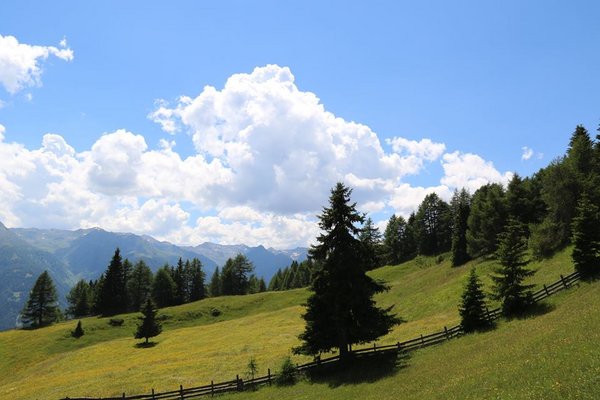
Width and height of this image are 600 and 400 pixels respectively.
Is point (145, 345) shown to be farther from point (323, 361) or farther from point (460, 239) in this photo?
point (460, 239)

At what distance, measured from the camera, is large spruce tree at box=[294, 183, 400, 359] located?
34.8 meters

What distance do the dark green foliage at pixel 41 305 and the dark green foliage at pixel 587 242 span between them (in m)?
117

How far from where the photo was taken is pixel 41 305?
348ft

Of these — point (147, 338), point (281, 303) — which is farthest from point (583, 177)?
point (147, 338)

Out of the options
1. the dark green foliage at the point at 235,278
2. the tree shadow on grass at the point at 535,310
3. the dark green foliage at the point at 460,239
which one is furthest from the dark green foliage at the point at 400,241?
the tree shadow on grass at the point at 535,310

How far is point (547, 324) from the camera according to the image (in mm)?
29094

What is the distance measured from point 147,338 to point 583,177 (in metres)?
75.6

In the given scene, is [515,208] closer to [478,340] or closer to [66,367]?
[478,340]

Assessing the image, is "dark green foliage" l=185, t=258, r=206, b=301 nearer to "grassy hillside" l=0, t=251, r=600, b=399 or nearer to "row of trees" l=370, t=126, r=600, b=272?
"grassy hillside" l=0, t=251, r=600, b=399

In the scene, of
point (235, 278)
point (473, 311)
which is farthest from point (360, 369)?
point (235, 278)

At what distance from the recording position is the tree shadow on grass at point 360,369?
3078 cm

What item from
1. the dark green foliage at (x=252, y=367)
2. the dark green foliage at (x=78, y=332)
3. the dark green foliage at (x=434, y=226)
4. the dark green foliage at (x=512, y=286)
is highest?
the dark green foliage at (x=434, y=226)

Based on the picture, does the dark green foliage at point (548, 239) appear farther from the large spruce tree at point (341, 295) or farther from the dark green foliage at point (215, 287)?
the dark green foliage at point (215, 287)

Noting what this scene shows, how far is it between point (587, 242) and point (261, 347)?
1600 inches
